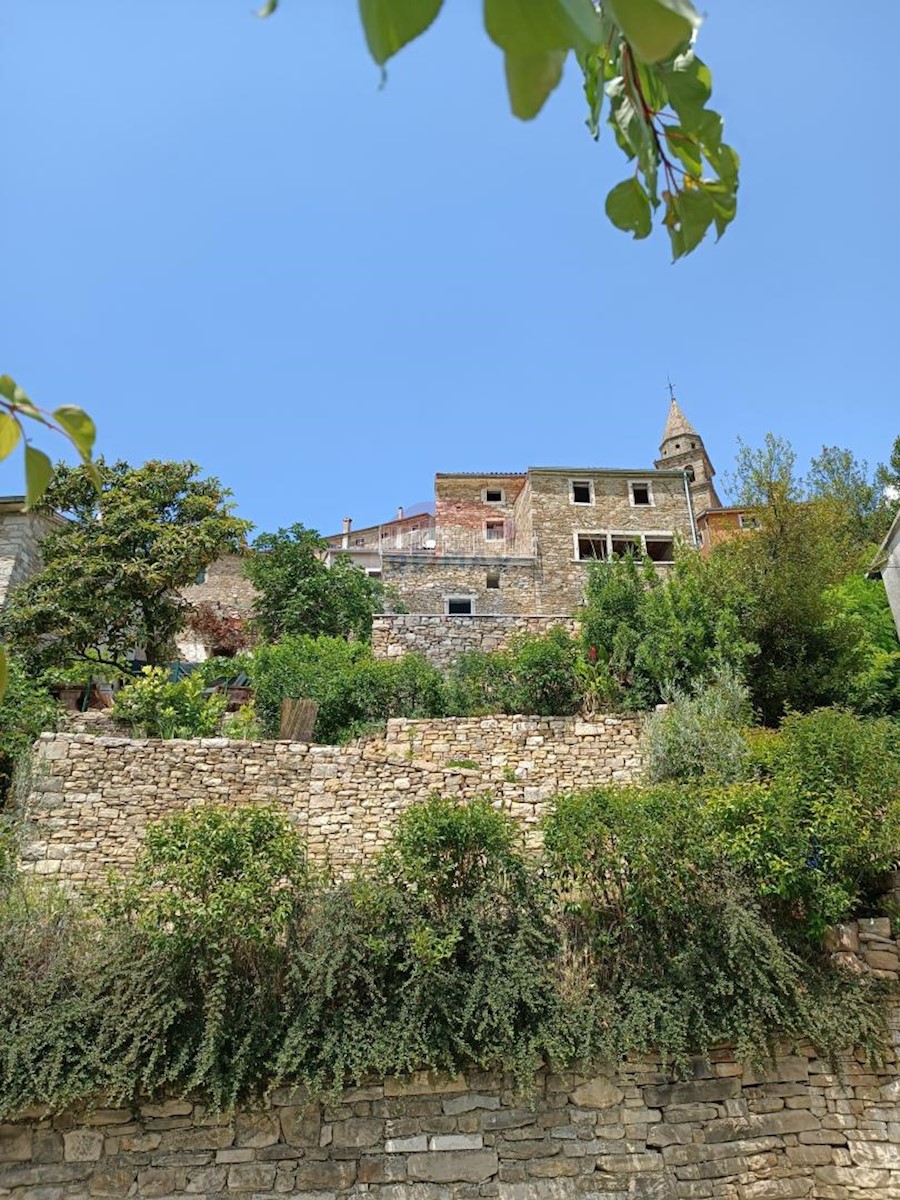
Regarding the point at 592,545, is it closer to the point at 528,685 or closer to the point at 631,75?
the point at 528,685

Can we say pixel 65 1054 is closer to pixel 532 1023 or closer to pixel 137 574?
pixel 532 1023

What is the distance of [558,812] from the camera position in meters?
8.48

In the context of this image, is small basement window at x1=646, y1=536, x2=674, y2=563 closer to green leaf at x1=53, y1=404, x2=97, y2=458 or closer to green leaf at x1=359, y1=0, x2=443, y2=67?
green leaf at x1=53, y1=404, x2=97, y2=458

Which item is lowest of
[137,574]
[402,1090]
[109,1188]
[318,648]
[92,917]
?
[109,1188]

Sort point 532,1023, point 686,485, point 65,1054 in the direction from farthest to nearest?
point 686,485 < point 532,1023 < point 65,1054

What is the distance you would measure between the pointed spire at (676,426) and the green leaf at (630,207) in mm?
38896

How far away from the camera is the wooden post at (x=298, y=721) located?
11.6 meters

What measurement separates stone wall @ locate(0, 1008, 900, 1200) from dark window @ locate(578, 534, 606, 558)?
17.7m

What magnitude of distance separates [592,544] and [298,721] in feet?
47.9

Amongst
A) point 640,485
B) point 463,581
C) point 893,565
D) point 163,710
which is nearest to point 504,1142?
point 163,710

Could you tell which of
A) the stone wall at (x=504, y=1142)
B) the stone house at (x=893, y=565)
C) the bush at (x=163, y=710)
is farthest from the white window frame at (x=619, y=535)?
the stone wall at (x=504, y=1142)

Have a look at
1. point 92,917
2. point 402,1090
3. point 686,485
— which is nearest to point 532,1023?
point 402,1090

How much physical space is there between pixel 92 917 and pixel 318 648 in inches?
299

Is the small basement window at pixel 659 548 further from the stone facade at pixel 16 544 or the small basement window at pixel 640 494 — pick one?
the stone facade at pixel 16 544
